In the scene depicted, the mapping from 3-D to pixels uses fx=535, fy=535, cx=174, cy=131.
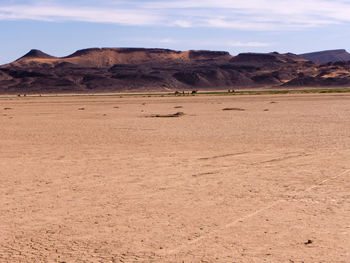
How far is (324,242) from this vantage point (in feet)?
18.6

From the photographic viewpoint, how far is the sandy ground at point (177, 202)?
5.54 meters

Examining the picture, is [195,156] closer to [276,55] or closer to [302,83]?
[302,83]

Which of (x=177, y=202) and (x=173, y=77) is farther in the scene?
(x=173, y=77)

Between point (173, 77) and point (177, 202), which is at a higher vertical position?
point (173, 77)

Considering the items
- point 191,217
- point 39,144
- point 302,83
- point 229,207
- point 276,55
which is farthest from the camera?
point 276,55

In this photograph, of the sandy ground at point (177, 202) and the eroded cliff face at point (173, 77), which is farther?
the eroded cliff face at point (173, 77)

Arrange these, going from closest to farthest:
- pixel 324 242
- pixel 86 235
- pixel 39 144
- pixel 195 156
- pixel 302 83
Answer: pixel 324 242
pixel 86 235
pixel 195 156
pixel 39 144
pixel 302 83

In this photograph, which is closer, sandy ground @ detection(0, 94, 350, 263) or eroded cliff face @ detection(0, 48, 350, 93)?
sandy ground @ detection(0, 94, 350, 263)

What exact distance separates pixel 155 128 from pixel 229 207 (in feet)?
41.7

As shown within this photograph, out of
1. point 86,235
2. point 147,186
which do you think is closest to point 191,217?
point 86,235

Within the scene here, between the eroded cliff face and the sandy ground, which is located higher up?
the eroded cliff face

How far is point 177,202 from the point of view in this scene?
24.9 feet

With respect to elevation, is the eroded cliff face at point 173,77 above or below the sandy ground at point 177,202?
above

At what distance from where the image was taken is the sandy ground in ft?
18.2
